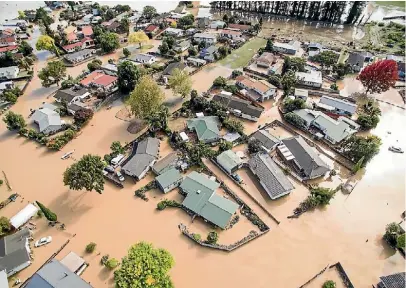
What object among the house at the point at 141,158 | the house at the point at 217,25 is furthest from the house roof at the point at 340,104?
the house at the point at 217,25

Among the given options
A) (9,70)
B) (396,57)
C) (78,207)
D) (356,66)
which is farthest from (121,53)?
(396,57)

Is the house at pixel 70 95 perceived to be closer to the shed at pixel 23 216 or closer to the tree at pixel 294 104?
the shed at pixel 23 216

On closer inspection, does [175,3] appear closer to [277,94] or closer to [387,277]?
[277,94]

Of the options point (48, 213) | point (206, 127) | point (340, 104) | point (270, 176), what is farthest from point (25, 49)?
point (340, 104)

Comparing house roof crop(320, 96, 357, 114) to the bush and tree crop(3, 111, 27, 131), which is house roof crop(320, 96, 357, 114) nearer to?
the bush

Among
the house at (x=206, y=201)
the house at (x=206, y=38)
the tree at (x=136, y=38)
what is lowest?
the house at (x=206, y=201)

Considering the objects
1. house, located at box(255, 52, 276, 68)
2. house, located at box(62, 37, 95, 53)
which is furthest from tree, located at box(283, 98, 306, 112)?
house, located at box(62, 37, 95, 53)
